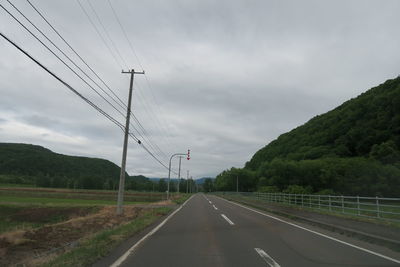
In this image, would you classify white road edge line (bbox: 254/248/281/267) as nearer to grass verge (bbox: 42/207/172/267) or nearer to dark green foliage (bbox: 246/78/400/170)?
grass verge (bbox: 42/207/172/267)

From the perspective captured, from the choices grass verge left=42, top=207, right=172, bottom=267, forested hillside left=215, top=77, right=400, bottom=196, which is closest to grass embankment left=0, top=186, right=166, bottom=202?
forested hillside left=215, top=77, right=400, bottom=196

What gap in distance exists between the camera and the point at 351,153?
275ft

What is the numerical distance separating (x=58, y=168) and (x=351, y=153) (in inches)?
5124

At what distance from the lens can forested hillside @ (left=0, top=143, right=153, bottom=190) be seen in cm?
15232

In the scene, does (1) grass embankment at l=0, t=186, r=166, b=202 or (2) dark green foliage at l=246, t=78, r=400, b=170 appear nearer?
(1) grass embankment at l=0, t=186, r=166, b=202

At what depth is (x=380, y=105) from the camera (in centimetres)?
7700

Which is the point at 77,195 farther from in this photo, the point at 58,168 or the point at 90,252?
the point at 58,168

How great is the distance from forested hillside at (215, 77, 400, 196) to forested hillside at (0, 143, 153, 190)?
85504 millimetres

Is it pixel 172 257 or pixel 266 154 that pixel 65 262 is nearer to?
pixel 172 257

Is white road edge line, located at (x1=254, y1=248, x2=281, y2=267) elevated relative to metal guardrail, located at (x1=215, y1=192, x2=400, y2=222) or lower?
lower

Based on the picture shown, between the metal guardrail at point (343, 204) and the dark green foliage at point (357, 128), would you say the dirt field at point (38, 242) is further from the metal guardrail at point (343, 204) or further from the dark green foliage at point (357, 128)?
the dark green foliage at point (357, 128)

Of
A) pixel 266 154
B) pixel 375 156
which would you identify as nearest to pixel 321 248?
pixel 375 156

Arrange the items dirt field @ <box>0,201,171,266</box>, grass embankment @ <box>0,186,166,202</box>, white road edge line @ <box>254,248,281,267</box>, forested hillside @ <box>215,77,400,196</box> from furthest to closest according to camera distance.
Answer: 1. grass embankment @ <box>0,186,166,202</box>
2. forested hillside @ <box>215,77,400,196</box>
3. dirt field @ <box>0,201,171,266</box>
4. white road edge line @ <box>254,248,281,267</box>

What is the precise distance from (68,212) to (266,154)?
98029mm
